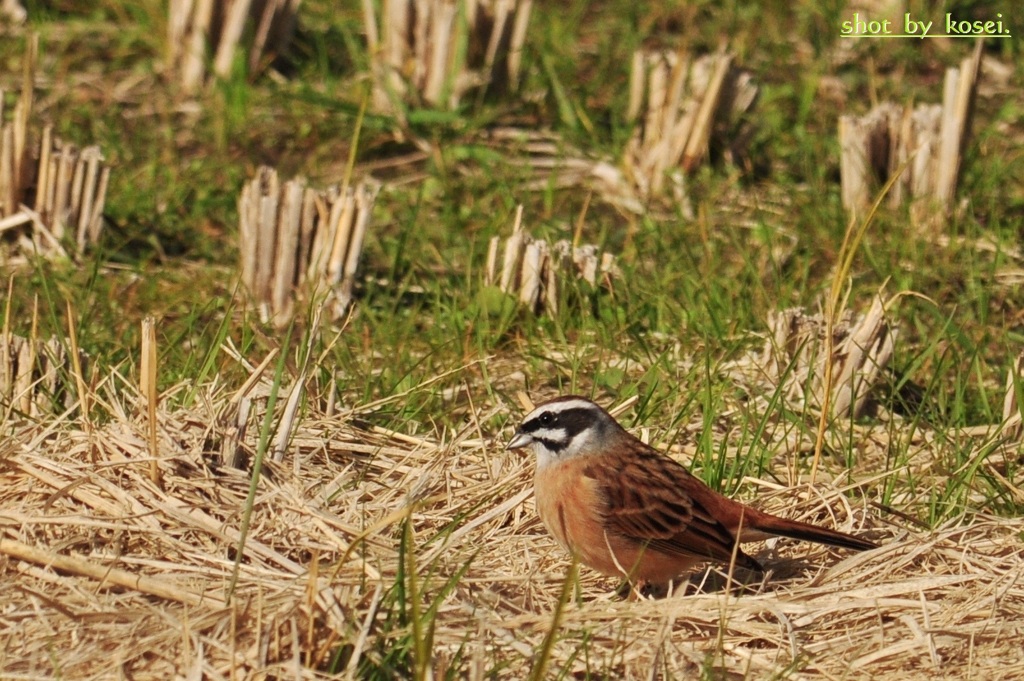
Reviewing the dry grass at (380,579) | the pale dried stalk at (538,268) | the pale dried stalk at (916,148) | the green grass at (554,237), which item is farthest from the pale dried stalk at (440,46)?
the dry grass at (380,579)

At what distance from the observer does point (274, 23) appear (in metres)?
9.34

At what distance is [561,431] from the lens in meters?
4.96

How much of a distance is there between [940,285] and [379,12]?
4.17 metres

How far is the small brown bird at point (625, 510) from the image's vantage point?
4.78 meters

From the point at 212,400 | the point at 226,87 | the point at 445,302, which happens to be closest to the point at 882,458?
the point at 445,302

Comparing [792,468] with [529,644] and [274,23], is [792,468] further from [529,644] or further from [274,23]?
[274,23]

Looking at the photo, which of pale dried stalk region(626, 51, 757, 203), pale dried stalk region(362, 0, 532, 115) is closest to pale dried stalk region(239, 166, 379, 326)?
pale dried stalk region(362, 0, 532, 115)

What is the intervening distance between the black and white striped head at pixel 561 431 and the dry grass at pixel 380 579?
27 centimetres

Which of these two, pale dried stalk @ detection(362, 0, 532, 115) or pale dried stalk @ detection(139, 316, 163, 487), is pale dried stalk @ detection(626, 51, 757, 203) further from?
pale dried stalk @ detection(139, 316, 163, 487)

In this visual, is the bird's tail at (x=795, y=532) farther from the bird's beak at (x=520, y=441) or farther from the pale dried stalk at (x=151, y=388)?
the pale dried stalk at (x=151, y=388)

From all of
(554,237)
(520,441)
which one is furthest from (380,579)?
(554,237)

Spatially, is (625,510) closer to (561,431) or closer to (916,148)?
(561,431)

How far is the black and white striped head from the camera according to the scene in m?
4.96

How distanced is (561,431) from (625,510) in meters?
0.35
